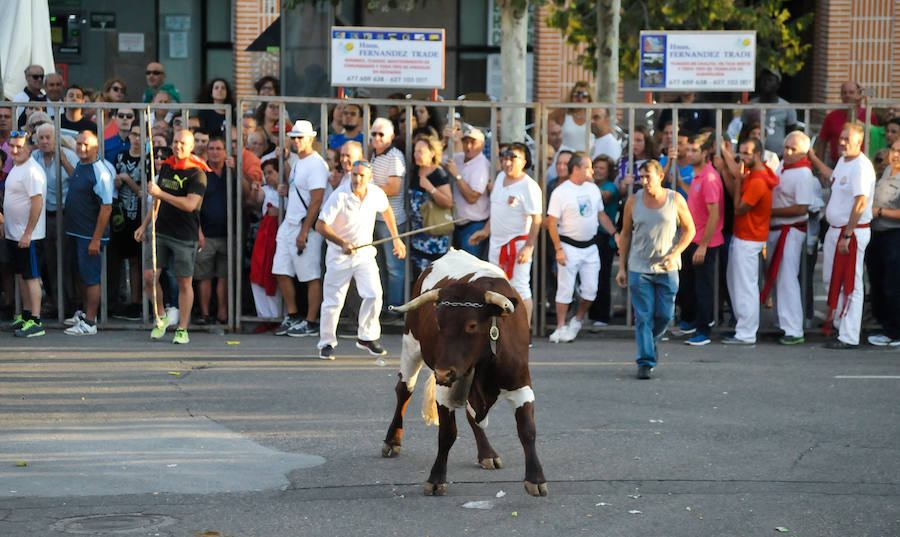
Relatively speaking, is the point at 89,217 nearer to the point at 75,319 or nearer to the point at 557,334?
the point at 75,319

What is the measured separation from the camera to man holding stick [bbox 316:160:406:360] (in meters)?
12.4

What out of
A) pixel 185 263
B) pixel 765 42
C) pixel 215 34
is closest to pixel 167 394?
pixel 185 263

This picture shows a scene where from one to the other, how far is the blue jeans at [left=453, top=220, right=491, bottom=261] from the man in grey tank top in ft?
7.74

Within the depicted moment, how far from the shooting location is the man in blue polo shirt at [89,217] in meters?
13.7

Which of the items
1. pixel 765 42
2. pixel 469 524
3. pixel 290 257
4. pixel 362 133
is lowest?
pixel 469 524

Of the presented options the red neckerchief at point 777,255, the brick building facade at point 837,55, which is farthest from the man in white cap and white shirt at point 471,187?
the brick building facade at point 837,55

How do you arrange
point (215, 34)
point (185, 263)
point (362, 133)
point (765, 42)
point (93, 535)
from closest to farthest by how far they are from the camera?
point (93, 535) < point (185, 263) < point (362, 133) < point (765, 42) < point (215, 34)

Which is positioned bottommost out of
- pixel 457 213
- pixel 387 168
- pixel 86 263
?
pixel 86 263

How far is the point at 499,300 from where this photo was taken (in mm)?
7598

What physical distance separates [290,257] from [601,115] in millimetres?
3786

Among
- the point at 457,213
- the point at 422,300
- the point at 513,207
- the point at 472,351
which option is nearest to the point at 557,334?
the point at 513,207

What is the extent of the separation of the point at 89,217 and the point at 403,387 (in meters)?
6.09

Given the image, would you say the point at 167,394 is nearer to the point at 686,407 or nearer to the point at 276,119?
the point at 686,407

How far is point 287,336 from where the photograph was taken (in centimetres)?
1405
